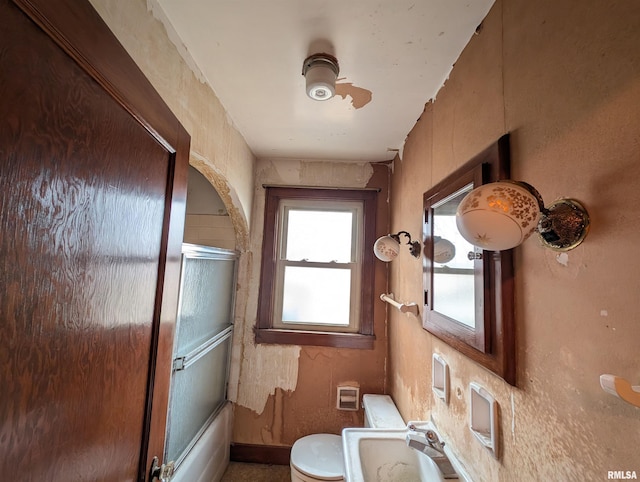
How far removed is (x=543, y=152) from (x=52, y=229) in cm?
97

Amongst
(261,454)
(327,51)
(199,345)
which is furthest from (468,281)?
(261,454)

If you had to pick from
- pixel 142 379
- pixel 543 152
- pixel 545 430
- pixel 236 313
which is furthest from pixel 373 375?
pixel 543 152

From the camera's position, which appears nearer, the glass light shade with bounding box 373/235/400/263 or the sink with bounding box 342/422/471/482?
the sink with bounding box 342/422/471/482

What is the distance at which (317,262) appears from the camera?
2.21 metres

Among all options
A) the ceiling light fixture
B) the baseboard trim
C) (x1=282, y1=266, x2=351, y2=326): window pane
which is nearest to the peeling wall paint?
the ceiling light fixture

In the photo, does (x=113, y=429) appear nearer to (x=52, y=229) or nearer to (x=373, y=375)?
(x=52, y=229)

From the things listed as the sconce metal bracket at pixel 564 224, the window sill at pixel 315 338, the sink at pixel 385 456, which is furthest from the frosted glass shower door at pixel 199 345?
the sconce metal bracket at pixel 564 224

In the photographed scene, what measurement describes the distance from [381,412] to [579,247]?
1546mm

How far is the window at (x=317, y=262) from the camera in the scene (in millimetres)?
2156

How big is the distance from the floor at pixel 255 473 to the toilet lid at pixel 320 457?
0.37 metres

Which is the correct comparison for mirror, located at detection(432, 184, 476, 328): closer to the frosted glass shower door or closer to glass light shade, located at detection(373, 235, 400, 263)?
glass light shade, located at detection(373, 235, 400, 263)

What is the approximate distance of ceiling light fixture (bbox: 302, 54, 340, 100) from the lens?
1.09 metres

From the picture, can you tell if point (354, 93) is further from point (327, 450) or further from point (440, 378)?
point (327, 450)

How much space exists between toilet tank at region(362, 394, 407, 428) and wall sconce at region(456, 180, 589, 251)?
1383mm
